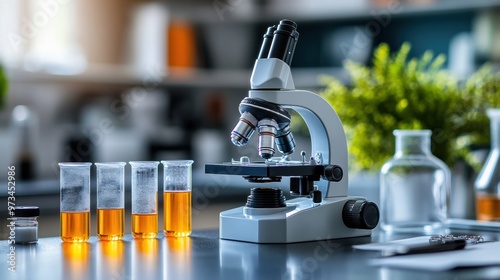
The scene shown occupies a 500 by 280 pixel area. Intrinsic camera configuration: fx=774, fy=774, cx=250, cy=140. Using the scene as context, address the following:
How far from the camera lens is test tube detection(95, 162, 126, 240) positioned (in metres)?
1.43

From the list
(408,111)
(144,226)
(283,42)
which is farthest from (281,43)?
(408,111)

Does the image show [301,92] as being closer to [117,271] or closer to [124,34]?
[117,271]

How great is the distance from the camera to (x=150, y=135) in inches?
171

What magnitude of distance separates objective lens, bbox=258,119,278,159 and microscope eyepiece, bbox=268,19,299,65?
13cm

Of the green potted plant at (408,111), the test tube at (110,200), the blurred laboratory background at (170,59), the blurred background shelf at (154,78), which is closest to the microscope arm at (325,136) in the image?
the test tube at (110,200)

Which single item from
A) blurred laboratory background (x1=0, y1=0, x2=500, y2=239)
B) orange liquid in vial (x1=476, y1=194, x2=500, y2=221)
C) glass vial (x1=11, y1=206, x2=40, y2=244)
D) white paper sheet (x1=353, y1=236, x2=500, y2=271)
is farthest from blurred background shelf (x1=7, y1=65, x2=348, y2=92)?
white paper sheet (x1=353, y1=236, x2=500, y2=271)

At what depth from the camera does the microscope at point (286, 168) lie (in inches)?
56.5

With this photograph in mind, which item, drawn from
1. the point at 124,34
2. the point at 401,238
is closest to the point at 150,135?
the point at 124,34

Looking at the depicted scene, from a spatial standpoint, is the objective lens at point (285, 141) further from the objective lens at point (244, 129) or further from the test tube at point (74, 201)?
the test tube at point (74, 201)

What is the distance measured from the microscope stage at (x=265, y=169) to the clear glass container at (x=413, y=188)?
355 millimetres

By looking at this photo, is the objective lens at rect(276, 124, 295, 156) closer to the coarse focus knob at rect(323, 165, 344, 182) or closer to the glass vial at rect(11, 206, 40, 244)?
the coarse focus knob at rect(323, 165, 344, 182)

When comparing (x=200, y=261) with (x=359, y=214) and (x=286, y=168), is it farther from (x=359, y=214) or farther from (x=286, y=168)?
(x=359, y=214)

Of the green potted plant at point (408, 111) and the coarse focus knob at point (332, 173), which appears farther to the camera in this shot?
the green potted plant at point (408, 111)

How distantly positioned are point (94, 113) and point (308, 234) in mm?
2820
